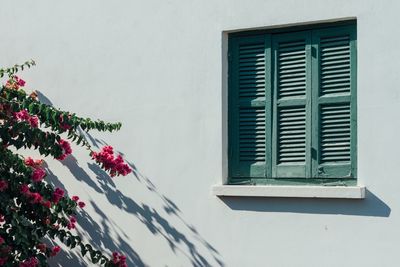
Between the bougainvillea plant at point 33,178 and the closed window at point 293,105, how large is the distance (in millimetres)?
955

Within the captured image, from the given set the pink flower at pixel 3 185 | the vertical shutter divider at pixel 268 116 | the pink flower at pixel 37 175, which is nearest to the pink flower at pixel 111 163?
the pink flower at pixel 37 175

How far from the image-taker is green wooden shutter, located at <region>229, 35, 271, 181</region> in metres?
6.61

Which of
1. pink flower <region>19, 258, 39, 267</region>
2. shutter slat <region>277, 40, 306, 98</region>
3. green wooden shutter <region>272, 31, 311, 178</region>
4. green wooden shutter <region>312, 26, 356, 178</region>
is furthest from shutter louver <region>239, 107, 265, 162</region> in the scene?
pink flower <region>19, 258, 39, 267</region>

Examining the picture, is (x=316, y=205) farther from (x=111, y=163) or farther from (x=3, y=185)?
(x=3, y=185)

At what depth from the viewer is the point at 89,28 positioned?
7.41 metres

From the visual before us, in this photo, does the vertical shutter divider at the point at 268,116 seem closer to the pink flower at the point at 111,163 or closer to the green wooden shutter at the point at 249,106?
the green wooden shutter at the point at 249,106

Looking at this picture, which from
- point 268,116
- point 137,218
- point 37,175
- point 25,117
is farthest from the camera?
point 137,218

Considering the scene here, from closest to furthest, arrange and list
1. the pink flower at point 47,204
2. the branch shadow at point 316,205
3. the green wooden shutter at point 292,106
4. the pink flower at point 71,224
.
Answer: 1. the branch shadow at point 316,205
2. the green wooden shutter at point 292,106
3. the pink flower at point 47,204
4. the pink flower at point 71,224

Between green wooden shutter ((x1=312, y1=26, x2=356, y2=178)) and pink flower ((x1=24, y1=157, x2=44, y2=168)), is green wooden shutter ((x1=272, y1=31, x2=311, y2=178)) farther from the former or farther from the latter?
Answer: pink flower ((x1=24, y1=157, x2=44, y2=168))

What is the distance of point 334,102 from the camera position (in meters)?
→ 6.30

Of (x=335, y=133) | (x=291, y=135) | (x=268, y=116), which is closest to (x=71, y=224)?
(x=268, y=116)

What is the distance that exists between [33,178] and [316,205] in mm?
2179

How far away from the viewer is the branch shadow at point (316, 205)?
19.8ft

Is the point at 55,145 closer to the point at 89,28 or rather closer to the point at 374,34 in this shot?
the point at 89,28
